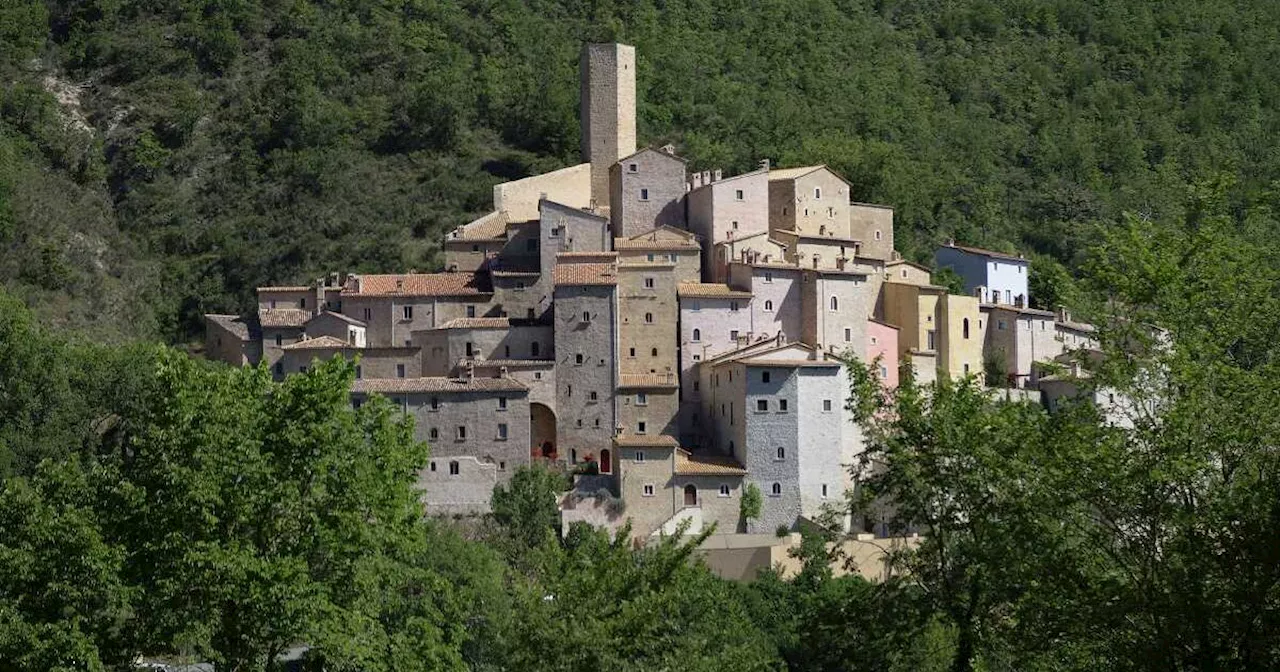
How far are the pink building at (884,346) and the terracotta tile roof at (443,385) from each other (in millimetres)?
11367

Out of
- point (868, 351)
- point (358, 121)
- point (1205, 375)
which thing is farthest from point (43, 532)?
point (358, 121)

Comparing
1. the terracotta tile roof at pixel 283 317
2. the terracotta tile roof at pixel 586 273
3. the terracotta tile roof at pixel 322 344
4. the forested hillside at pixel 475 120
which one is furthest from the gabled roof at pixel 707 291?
the forested hillside at pixel 475 120

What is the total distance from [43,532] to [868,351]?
39139 millimetres

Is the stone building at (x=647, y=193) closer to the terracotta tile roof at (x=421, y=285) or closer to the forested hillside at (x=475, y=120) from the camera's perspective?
the terracotta tile roof at (x=421, y=285)

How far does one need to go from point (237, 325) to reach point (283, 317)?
2.68 meters

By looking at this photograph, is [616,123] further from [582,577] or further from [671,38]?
[582,577]

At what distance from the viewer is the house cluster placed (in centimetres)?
6262

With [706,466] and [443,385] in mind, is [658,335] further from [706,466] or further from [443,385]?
[443,385]

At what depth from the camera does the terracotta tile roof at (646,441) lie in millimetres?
62438

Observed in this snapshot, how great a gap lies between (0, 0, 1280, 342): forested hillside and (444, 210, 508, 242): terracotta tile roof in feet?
18.6

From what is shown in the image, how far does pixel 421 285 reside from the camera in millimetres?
69562

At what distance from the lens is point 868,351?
219 ft

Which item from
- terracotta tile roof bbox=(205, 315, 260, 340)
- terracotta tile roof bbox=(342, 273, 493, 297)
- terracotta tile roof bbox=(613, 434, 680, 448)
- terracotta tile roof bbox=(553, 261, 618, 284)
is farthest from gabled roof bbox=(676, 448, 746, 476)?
terracotta tile roof bbox=(205, 315, 260, 340)

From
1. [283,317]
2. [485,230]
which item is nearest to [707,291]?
[485,230]
